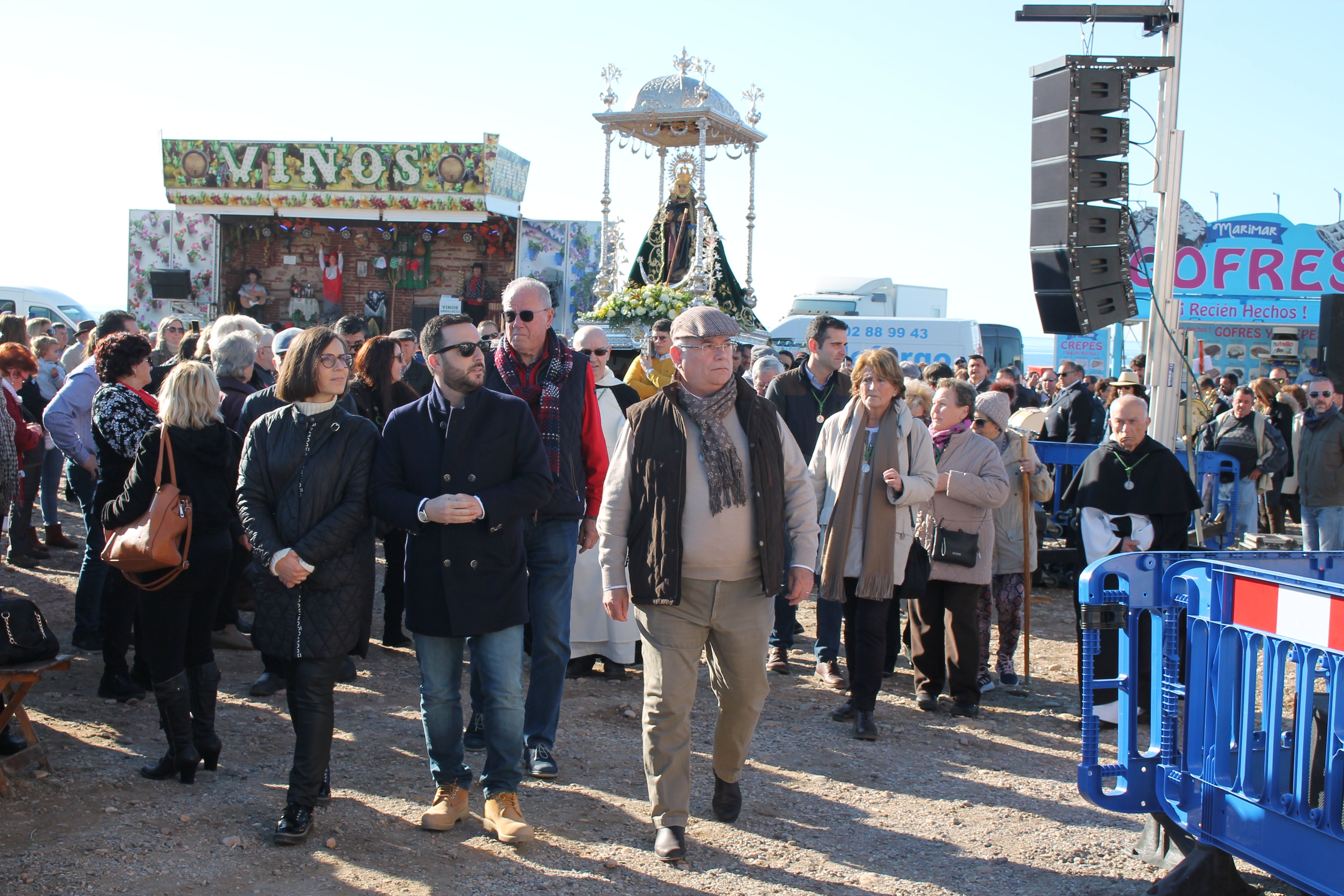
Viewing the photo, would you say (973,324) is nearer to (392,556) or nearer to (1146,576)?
(392,556)

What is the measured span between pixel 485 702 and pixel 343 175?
1922 cm

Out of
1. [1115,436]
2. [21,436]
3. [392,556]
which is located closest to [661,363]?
[392,556]

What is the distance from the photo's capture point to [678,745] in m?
3.81

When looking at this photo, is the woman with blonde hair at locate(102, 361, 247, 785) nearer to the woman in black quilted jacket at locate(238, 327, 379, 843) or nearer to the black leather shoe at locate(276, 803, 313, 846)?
the woman in black quilted jacket at locate(238, 327, 379, 843)

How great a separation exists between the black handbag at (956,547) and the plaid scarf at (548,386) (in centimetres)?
220

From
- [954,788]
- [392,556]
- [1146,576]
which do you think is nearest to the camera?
[1146,576]

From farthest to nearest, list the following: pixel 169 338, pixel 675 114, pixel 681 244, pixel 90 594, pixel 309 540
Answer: pixel 681 244 → pixel 675 114 → pixel 169 338 → pixel 90 594 → pixel 309 540

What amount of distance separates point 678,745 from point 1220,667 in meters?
1.78

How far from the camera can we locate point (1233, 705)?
3.30m

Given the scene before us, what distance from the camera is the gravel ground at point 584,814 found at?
3580mm

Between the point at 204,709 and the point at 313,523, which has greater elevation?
the point at 313,523

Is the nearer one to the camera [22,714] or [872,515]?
[22,714]

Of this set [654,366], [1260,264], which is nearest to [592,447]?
[654,366]

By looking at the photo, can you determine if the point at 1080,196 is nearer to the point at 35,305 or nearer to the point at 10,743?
the point at 10,743
